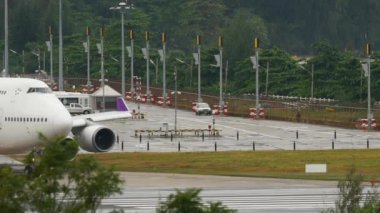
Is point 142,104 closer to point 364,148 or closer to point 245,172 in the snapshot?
point 364,148

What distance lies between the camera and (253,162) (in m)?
88.9

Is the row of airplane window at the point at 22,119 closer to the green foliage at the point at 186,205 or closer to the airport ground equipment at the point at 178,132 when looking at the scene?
the green foliage at the point at 186,205

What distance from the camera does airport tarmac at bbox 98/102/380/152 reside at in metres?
105

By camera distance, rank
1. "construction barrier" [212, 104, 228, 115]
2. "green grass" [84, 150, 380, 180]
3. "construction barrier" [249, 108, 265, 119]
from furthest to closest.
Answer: "construction barrier" [212, 104, 228, 115] < "construction barrier" [249, 108, 265, 119] < "green grass" [84, 150, 380, 180]

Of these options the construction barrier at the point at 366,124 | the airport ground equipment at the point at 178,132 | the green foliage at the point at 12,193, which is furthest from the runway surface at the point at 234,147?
the green foliage at the point at 12,193

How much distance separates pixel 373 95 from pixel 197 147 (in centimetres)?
5506

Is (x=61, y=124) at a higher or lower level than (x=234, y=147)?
higher

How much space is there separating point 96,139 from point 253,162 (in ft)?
48.6

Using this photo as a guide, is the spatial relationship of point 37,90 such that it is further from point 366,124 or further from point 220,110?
point 220,110

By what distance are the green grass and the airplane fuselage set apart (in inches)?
345

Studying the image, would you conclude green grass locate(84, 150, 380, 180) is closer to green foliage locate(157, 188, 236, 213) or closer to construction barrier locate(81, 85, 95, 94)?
green foliage locate(157, 188, 236, 213)

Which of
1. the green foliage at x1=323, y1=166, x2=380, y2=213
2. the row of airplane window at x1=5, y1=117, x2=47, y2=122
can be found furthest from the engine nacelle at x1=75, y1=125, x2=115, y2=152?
the green foliage at x1=323, y1=166, x2=380, y2=213

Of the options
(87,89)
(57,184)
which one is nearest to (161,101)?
(87,89)

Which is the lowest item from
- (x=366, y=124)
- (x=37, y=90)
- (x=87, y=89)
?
(x=366, y=124)
